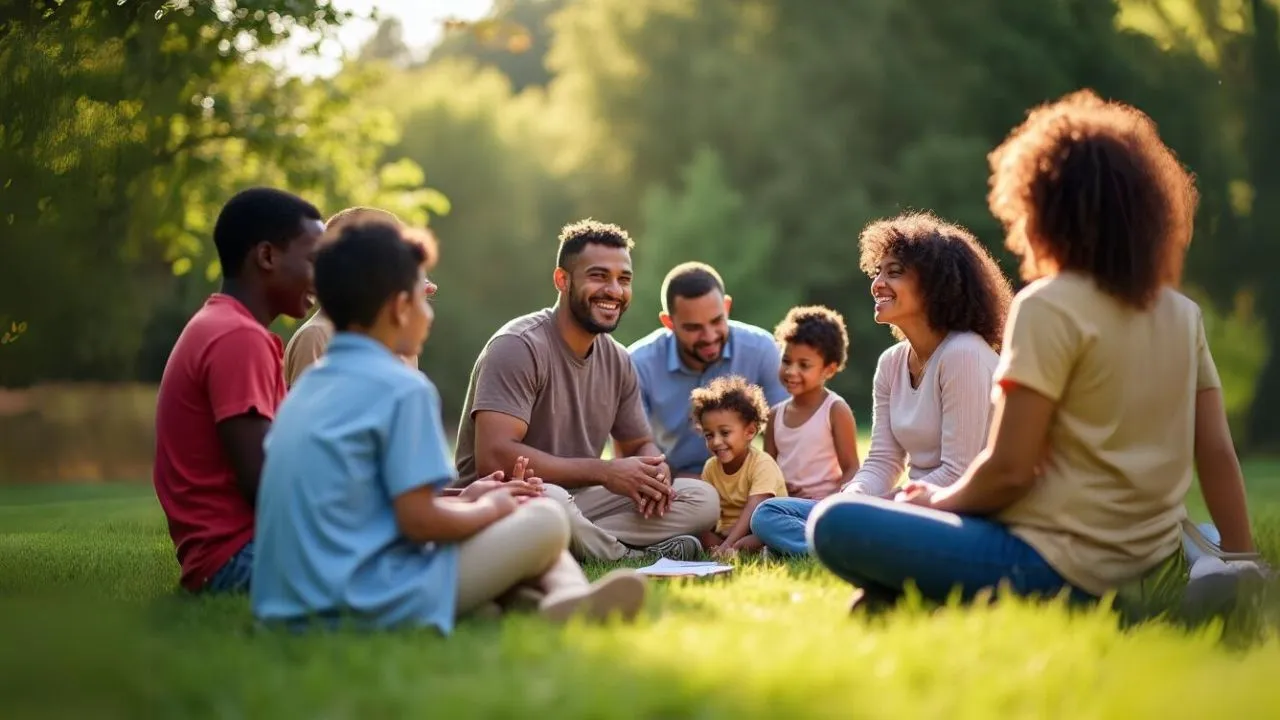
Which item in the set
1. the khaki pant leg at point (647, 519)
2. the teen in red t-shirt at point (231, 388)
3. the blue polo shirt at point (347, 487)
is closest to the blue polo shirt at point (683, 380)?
the khaki pant leg at point (647, 519)

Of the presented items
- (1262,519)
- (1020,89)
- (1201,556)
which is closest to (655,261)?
(1020,89)

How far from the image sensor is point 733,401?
739cm

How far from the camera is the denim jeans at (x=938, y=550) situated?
4332 millimetres

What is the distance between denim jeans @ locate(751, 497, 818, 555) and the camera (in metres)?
6.84

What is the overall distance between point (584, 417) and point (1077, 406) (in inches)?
139

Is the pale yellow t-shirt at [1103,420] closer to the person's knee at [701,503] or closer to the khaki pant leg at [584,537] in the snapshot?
the khaki pant leg at [584,537]

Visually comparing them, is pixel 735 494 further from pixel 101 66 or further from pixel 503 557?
pixel 101 66

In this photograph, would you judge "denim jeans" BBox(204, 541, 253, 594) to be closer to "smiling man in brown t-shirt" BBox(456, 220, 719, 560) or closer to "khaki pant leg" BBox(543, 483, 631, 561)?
"khaki pant leg" BBox(543, 483, 631, 561)

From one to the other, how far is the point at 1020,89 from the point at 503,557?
101ft

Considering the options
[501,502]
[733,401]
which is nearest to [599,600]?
[501,502]

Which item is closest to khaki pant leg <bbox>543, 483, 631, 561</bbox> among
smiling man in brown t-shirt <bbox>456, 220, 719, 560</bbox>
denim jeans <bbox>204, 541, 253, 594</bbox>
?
smiling man in brown t-shirt <bbox>456, 220, 719, 560</bbox>

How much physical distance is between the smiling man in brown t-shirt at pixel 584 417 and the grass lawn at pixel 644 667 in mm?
2475

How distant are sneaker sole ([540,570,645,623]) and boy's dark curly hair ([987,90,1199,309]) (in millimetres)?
1651

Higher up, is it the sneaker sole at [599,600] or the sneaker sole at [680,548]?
the sneaker sole at [599,600]
